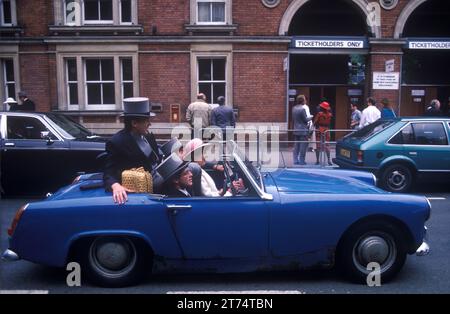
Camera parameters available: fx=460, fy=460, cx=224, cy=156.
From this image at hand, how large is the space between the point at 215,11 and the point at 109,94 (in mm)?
4770

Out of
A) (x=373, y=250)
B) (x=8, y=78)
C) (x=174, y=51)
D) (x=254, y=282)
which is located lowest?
(x=254, y=282)

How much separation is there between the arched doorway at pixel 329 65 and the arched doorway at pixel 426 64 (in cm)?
192

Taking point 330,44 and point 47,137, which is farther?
point 330,44

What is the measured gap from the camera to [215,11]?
15984 mm

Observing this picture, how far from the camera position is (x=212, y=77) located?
16297 millimetres

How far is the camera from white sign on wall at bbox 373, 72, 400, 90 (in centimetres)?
1603

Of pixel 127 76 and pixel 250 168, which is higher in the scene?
pixel 127 76

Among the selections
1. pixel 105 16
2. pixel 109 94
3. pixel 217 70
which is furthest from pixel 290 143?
pixel 105 16

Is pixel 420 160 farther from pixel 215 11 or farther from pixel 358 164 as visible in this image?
pixel 215 11

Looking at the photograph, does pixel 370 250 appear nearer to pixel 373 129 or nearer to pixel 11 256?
pixel 11 256

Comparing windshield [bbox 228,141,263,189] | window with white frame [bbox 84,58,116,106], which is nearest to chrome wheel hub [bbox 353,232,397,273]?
windshield [bbox 228,141,263,189]

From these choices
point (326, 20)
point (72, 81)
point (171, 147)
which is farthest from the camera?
point (326, 20)

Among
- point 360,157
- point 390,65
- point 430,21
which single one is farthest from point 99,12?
point 430,21

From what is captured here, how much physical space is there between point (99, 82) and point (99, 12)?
2.45 m
